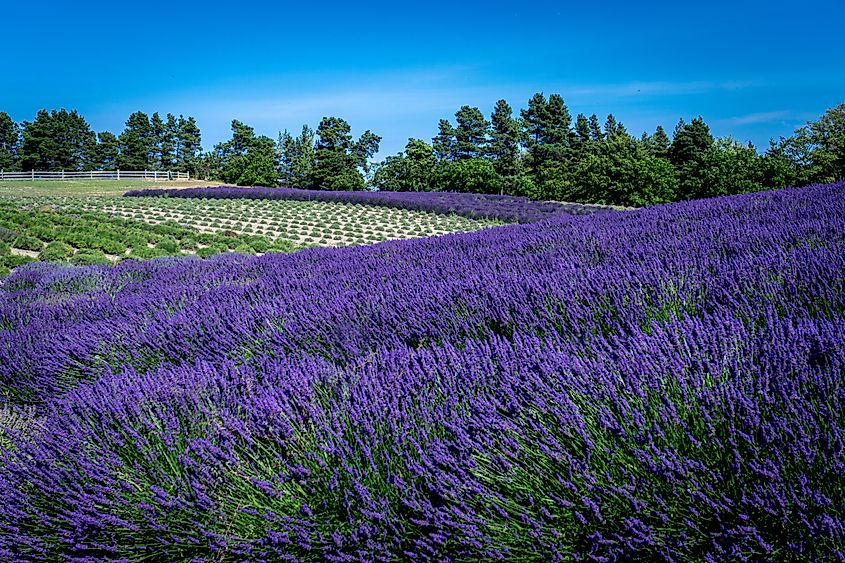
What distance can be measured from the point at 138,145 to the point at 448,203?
151 ft

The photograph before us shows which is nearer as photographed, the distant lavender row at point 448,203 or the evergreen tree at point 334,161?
the distant lavender row at point 448,203

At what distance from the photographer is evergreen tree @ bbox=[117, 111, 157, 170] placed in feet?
182

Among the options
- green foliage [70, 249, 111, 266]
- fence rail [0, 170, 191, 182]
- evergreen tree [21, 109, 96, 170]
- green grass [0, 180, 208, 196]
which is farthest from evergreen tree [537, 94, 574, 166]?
evergreen tree [21, 109, 96, 170]

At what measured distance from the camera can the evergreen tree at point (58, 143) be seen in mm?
55094

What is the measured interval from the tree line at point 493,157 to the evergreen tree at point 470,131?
84mm

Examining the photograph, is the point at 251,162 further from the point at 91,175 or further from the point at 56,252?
the point at 56,252

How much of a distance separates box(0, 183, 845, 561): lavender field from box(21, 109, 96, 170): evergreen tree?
2529 inches

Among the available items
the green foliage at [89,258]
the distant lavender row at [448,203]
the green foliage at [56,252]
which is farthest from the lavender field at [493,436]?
the distant lavender row at [448,203]

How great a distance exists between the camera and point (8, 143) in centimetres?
6103

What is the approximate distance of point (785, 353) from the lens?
1481 millimetres

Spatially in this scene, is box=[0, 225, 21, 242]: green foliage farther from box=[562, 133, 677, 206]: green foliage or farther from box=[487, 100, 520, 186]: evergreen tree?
box=[487, 100, 520, 186]: evergreen tree

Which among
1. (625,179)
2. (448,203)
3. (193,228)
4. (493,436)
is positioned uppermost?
(625,179)

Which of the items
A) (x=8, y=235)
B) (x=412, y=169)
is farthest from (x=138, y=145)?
(x=8, y=235)

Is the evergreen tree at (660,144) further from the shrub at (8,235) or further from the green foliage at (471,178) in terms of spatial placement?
the shrub at (8,235)
